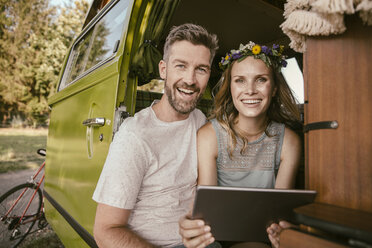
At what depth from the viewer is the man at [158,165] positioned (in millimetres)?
1233

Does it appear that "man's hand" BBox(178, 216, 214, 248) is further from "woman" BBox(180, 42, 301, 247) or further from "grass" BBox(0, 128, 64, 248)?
"grass" BBox(0, 128, 64, 248)

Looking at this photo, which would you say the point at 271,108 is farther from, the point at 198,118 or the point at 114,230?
the point at 114,230

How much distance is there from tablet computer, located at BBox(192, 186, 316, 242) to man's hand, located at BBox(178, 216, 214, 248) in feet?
0.08

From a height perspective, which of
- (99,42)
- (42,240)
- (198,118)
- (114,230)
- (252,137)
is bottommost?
(42,240)

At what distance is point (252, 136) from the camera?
1.64 m

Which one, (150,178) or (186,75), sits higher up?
(186,75)

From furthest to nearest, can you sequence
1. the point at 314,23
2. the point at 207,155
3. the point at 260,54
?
1. the point at 260,54
2. the point at 207,155
3. the point at 314,23

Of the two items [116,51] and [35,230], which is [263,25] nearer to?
[116,51]

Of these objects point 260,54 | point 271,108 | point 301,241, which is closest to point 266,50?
point 260,54

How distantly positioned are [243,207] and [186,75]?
0.96m

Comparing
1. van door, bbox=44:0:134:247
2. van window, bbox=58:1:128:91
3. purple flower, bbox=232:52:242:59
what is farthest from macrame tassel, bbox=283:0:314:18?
van window, bbox=58:1:128:91

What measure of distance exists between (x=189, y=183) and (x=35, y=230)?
3174 millimetres

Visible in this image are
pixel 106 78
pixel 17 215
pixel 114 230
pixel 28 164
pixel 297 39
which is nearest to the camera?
pixel 297 39

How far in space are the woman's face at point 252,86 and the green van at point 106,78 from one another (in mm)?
585
